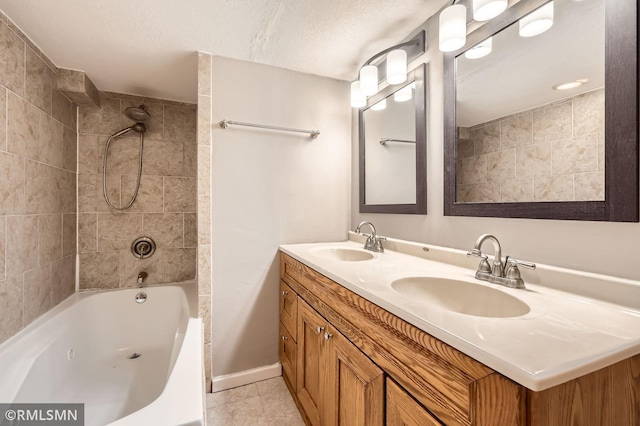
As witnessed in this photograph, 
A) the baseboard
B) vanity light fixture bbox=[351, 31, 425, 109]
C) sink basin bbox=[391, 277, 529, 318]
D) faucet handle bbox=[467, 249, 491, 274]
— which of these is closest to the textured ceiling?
vanity light fixture bbox=[351, 31, 425, 109]

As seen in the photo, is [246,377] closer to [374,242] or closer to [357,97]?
[374,242]

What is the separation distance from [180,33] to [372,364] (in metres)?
1.83

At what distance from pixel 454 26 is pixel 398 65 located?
1.19ft

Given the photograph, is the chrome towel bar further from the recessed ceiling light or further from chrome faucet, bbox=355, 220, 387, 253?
the recessed ceiling light

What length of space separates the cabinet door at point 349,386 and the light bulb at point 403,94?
4.27ft

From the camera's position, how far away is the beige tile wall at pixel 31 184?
1.33 metres

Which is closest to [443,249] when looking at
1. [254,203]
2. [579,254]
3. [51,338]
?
[579,254]

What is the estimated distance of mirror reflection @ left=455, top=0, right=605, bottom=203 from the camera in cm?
84

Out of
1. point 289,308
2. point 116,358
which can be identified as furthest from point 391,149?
point 116,358

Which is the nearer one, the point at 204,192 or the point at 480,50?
the point at 480,50

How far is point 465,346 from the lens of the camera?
21.4 inches

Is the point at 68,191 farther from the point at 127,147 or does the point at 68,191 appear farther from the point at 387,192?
the point at 387,192

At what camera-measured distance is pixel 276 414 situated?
1518 millimetres

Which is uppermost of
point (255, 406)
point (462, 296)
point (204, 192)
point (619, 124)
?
point (619, 124)
